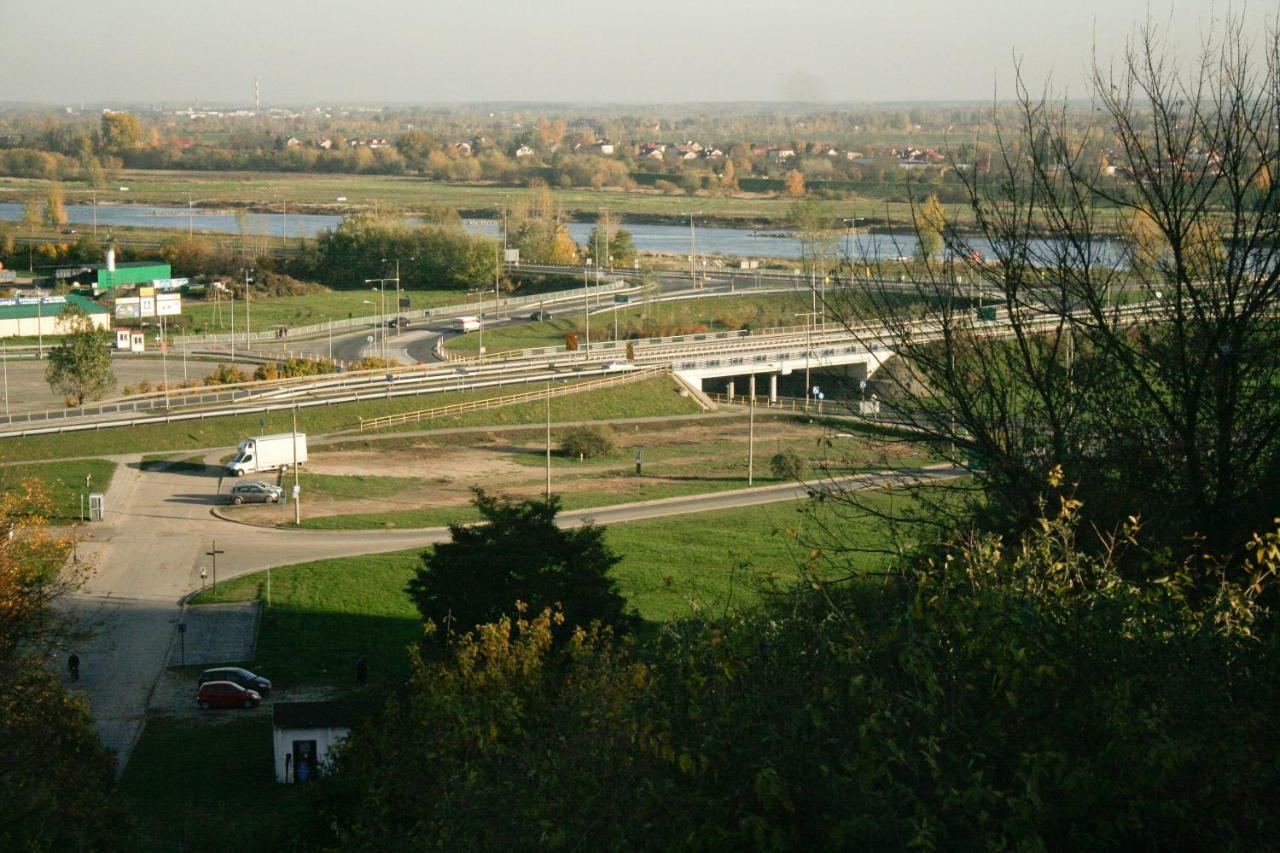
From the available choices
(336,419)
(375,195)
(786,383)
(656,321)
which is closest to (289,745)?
(336,419)

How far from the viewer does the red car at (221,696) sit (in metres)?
14.9

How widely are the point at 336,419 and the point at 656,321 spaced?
20.7m

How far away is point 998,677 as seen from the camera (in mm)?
4195

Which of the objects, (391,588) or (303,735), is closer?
(303,735)

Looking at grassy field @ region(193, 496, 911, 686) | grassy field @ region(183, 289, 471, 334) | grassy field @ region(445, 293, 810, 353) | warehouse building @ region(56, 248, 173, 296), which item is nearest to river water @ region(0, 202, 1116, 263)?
warehouse building @ region(56, 248, 173, 296)

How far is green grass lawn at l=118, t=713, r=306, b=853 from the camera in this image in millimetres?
10188

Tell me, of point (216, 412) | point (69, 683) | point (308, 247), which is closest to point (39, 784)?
point (69, 683)

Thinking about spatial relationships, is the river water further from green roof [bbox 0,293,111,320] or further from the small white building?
the small white building

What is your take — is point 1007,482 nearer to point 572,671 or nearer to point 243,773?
point 572,671

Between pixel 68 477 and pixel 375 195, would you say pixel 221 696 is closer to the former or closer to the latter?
pixel 68 477

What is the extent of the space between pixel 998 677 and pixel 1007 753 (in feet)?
0.79

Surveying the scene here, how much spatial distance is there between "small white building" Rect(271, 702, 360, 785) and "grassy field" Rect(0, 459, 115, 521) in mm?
11809

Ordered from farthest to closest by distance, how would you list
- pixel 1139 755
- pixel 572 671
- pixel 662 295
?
pixel 662 295
pixel 572 671
pixel 1139 755

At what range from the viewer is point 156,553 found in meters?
21.5
